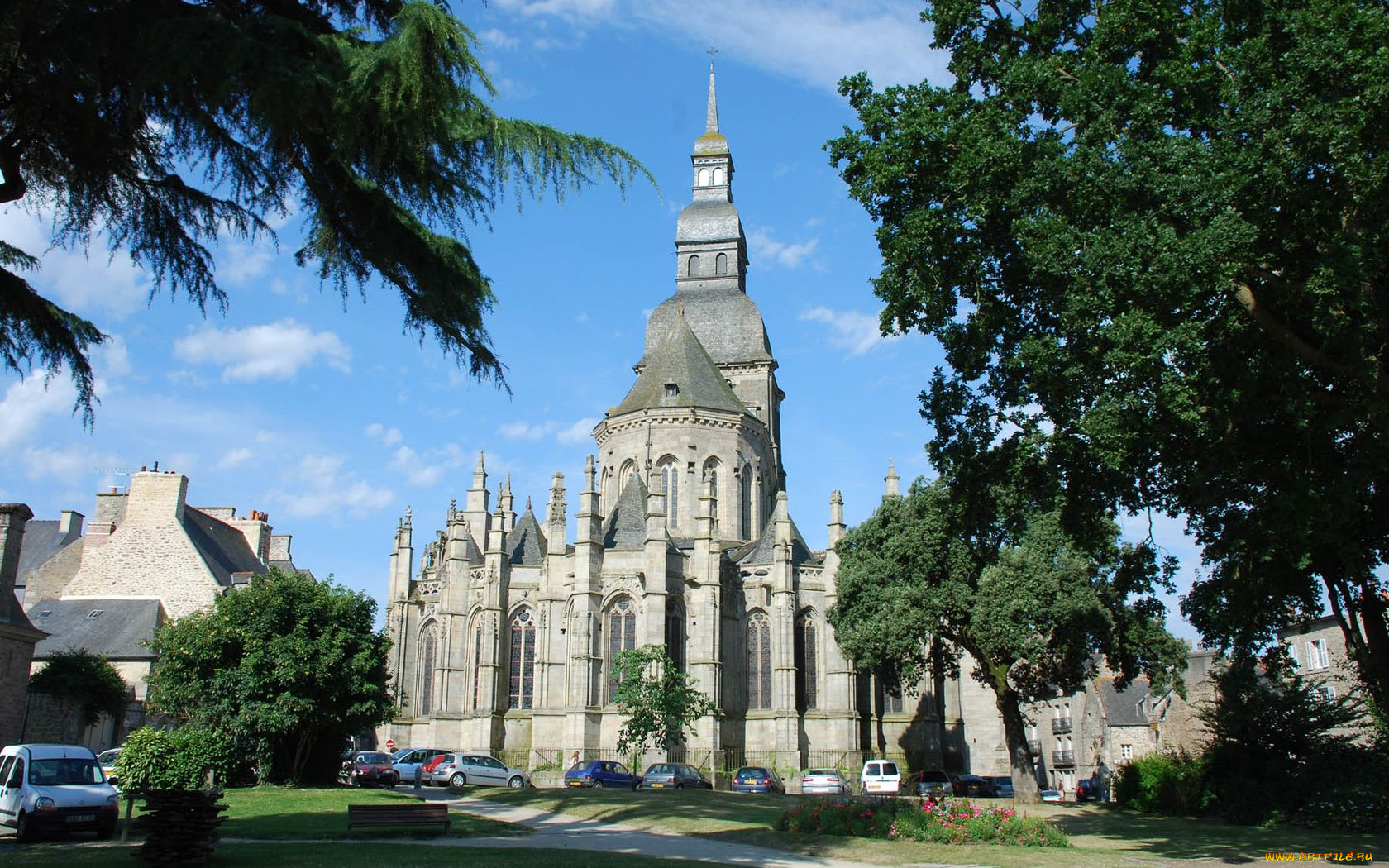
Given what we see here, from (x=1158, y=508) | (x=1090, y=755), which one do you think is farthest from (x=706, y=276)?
(x=1158, y=508)

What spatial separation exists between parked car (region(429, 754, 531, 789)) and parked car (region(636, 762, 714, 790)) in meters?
4.11

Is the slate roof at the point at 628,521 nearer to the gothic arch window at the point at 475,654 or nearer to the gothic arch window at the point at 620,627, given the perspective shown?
the gothic arch window at the point at 620,627

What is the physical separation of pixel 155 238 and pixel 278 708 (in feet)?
69.7

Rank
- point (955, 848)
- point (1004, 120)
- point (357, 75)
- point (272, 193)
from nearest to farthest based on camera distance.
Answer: point (357, 75), point (272, 193), point (1004, 120), point (955, 848)

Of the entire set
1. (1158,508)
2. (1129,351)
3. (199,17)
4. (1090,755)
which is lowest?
(1090,755)

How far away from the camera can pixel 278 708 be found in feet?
93.2

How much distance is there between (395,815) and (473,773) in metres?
17.6

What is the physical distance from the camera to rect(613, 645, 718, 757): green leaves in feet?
114

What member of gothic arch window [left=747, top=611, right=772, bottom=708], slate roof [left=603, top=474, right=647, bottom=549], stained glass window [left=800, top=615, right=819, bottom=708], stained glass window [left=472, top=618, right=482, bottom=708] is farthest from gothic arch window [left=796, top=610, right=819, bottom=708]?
stained glass window [left=472, top=618, right=482, bottom=708]

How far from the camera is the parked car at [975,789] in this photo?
37.3 metres

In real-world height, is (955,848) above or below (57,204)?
below

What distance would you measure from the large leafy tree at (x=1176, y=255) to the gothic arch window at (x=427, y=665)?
3485 centimetres

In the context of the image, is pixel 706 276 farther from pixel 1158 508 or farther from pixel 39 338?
pixel 39 338

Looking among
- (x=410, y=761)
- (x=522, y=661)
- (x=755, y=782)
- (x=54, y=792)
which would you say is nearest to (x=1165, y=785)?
(x=755, y=782)
